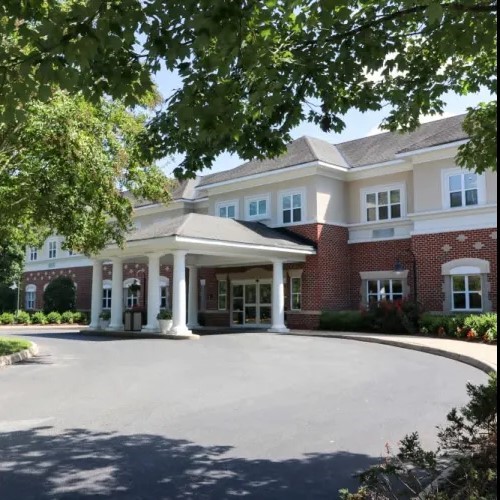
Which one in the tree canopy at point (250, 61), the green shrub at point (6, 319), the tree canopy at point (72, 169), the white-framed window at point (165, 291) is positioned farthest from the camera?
the green shrub at point (6, 319)

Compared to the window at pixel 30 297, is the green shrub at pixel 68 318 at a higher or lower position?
lower

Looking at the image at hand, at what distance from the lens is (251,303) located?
95.1 ft

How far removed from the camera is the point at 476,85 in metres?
7.72

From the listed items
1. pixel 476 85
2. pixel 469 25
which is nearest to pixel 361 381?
pixel 476 85

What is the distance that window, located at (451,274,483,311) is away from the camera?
22.6 m

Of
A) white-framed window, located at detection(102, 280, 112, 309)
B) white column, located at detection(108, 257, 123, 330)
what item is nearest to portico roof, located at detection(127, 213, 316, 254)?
white column, located at detection(108, 257, 123, 330)

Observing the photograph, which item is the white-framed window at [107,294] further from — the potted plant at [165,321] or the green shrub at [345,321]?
the green shrub at [345,321]

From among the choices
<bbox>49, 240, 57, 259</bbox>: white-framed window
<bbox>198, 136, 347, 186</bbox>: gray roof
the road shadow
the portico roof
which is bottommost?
the road shadow

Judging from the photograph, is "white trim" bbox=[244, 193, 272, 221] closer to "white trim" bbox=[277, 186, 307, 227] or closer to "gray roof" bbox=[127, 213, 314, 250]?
"white trim" bbox=[277, 186, 307, 227]

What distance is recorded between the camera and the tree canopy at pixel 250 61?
4.08m

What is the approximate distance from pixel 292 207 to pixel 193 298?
21.9ft

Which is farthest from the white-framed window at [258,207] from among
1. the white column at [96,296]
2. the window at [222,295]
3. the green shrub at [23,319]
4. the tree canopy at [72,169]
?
the green shrub at [23,319]

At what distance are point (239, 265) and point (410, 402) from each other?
20419mm

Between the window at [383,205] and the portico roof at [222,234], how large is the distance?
3141 millimetres
